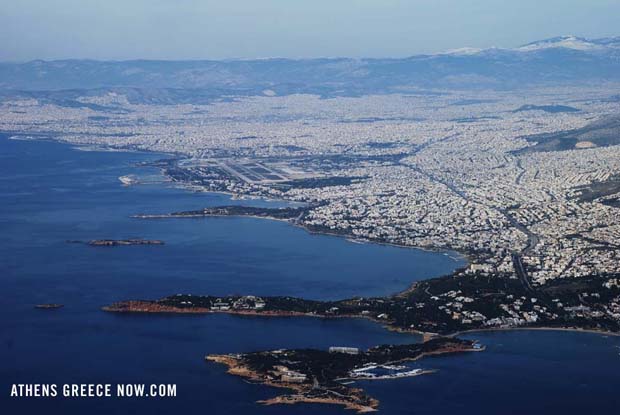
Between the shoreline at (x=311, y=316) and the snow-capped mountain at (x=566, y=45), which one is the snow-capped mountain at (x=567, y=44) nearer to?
the snow-capped mountain at (x=566, y=45)

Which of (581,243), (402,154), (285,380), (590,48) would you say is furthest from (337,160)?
(590,48)

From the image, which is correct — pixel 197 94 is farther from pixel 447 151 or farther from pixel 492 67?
pixel 447 151

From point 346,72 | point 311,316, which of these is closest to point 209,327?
point 311,316

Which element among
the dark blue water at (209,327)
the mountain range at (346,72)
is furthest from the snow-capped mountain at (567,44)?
the dark blue water at (209,327)

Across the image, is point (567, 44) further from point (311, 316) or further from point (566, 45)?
point (311, 316)

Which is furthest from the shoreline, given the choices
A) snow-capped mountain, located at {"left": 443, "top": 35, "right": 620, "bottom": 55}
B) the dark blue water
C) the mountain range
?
snow-capped mountain, located at {"left": 443, "top": 35, "right": 620, "bottom": 55}
